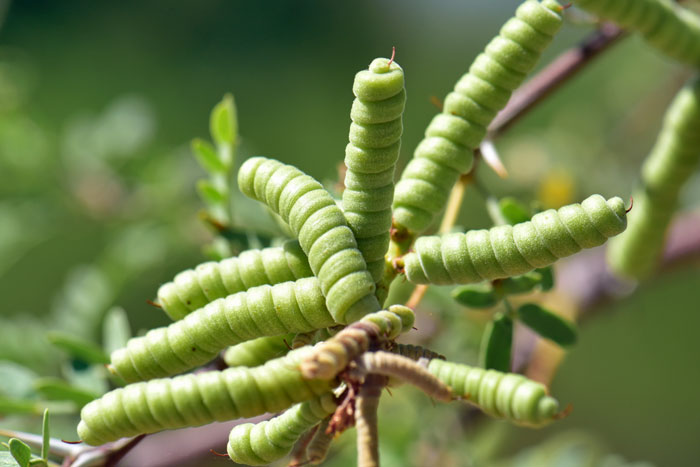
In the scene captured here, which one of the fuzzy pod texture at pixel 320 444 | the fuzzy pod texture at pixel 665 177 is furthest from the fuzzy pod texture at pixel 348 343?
the fuzzy pod texture at pixel 665 177

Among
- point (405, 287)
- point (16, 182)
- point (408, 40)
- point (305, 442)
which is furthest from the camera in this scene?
point (408, 40)

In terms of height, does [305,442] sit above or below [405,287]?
below

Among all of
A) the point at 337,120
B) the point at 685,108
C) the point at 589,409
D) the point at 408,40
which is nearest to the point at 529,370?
the point at 685,108

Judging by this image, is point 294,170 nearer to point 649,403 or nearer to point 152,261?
point 152,261

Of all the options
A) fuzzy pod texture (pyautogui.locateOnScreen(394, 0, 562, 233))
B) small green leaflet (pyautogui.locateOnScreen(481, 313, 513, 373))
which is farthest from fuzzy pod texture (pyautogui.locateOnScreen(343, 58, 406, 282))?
small green leaflet (pyautogui.locateOnScreen(481, 313, 513, 373))

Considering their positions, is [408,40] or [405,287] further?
[408,40]

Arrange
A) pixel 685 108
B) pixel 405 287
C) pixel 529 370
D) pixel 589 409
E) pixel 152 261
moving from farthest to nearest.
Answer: pixel 589 409
pixel 152 261
pixel 529 370
pixel 685 108
pixel 405 287

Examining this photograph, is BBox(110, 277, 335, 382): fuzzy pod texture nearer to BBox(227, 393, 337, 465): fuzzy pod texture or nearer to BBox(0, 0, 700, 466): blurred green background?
BBox(227, 393, 337, 465): fuzzy pod texture
